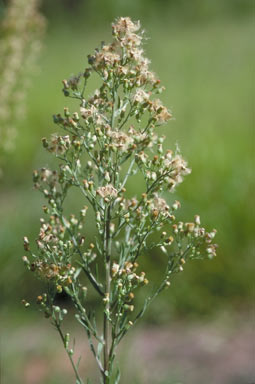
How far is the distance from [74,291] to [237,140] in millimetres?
5999

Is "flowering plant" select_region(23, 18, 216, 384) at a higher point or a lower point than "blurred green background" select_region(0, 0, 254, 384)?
lower

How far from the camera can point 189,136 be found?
8062mm

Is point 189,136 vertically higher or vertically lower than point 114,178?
higher

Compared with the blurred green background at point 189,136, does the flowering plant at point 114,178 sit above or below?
below

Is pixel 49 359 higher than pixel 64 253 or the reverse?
higher

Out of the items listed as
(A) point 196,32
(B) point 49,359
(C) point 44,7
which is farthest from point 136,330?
(C) point 44,7

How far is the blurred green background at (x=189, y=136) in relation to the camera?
18.0 ft

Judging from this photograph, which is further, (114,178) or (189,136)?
(189,136)

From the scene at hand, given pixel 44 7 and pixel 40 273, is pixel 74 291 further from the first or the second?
pixel 44 7

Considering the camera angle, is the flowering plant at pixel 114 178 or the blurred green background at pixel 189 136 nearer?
the flowering plant at pixel 114 178

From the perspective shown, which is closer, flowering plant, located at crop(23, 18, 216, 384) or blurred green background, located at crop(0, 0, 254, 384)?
flowering plant, located at crop(23, 18, 216, 384)

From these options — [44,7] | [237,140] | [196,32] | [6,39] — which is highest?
[44,7]

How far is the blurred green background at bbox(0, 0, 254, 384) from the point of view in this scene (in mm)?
5496

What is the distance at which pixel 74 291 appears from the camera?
1889 millimetres
